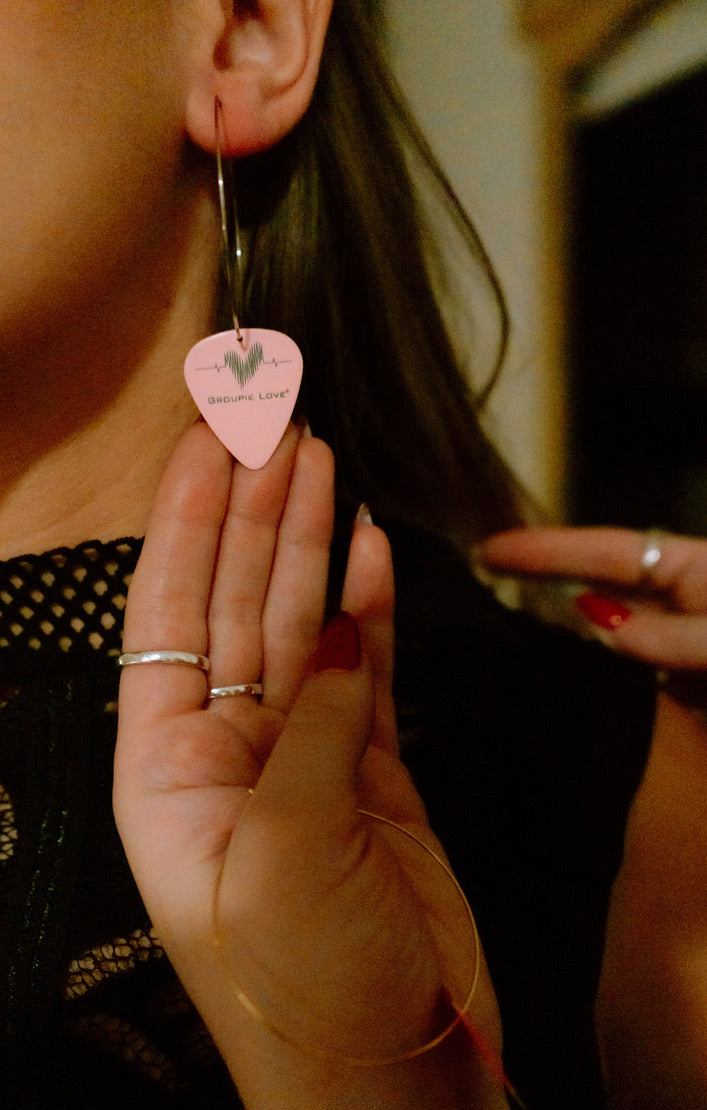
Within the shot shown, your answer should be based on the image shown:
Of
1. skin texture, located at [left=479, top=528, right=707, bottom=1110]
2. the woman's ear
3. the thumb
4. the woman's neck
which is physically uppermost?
the woman's ear

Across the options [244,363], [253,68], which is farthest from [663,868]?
[253,68]

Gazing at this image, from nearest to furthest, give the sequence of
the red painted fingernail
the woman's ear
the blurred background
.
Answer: the woman's ear, the red painted fingernail, the blurred background

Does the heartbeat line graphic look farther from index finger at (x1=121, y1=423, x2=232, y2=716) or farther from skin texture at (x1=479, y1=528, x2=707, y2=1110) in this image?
skin texture at (x1=479, y1=528, x2=707, y2=1110)

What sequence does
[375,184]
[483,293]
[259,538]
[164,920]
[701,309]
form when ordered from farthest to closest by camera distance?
[483,293]
[701,309]
[375,184]
[259,538]
[164,920]

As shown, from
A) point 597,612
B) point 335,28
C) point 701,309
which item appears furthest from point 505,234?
point 597,612

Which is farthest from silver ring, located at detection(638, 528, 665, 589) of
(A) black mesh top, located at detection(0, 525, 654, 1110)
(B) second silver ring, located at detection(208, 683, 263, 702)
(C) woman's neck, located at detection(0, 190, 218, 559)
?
(C) woman's neck, located at detection(0, 190, 218, 559)

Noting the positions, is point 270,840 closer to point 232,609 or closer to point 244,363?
point 232,609

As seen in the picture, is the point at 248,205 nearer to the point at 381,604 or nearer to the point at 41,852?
the point at 381,604
